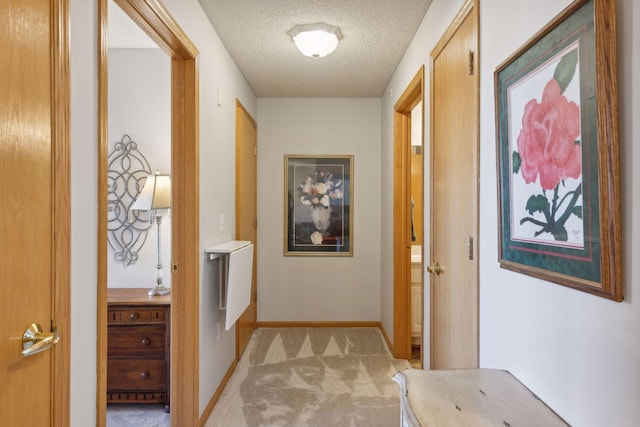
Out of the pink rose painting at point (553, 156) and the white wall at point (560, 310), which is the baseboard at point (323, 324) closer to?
the white wall at point (560, 310)

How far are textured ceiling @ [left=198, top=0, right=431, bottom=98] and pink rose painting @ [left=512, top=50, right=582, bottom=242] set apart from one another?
151cm

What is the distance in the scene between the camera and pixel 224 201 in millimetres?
2881

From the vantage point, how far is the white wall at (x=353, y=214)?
4.30 meters

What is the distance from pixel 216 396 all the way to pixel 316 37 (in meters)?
2.53

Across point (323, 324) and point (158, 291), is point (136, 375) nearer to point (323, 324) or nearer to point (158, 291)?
point (158, 291)

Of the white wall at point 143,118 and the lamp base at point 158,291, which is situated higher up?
the white wall at point 143,118

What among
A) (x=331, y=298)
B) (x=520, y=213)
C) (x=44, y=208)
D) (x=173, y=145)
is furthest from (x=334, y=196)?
(x=44, y=208)

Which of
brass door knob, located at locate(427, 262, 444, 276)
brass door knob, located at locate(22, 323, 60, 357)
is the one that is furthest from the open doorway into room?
brass door knob, located at locate(427, 262, 444, 276)

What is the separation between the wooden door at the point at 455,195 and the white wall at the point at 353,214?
6.76 ft

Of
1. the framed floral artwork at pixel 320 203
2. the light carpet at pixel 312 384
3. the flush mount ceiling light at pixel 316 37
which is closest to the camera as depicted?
the light carpet at pixel 312 384

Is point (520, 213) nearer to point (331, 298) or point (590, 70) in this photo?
point (590, 70)

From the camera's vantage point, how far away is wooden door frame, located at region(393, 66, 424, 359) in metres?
3.38

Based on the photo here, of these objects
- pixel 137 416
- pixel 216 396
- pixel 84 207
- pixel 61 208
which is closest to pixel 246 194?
pixel 216 396

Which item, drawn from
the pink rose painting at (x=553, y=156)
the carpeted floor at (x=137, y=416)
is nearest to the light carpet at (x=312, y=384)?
the carpeted floor at (x=137, y=416)
